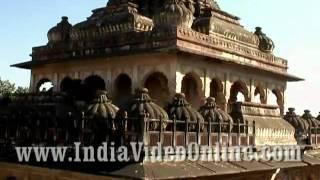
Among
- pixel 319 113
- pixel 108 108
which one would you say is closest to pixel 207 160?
pixel 108 108

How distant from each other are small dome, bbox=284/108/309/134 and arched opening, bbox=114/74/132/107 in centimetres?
635

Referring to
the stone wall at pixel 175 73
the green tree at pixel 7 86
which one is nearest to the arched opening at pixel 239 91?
the stone wall at pixel 175 73

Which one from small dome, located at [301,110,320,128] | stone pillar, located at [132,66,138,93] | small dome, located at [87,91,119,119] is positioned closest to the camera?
small dome, located at [87,91,119,119]

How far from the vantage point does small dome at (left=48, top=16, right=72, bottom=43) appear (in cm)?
1850

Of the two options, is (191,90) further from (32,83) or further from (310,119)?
(32,83)

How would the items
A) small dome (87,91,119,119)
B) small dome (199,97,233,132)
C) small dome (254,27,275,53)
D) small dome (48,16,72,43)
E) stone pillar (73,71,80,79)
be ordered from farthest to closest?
small dome (254,27,275,53) → small dome (48,16,72,43) → stone pillar (73,71,80,79) → small dome (199,97,233,132) → small dome (87,91,119,119)

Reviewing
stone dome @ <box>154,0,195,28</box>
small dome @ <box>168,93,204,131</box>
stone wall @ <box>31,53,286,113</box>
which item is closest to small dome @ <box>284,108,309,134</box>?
stone wall @ <box>31,53,286,113</box>

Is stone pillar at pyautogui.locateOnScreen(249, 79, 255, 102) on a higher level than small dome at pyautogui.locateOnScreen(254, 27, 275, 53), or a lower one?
lower

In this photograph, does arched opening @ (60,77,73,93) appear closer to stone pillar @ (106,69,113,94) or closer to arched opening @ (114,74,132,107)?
stone pillar @ (106,69,113,94)

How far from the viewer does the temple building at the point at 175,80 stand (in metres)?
11.5

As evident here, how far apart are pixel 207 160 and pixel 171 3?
588 cm

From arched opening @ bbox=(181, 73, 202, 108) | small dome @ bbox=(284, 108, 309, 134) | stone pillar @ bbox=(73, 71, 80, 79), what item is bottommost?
small dome @ bbox=(284, 108, 309, 134)

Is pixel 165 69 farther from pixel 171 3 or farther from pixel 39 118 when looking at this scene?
pixel 39 118

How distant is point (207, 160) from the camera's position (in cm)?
1178
